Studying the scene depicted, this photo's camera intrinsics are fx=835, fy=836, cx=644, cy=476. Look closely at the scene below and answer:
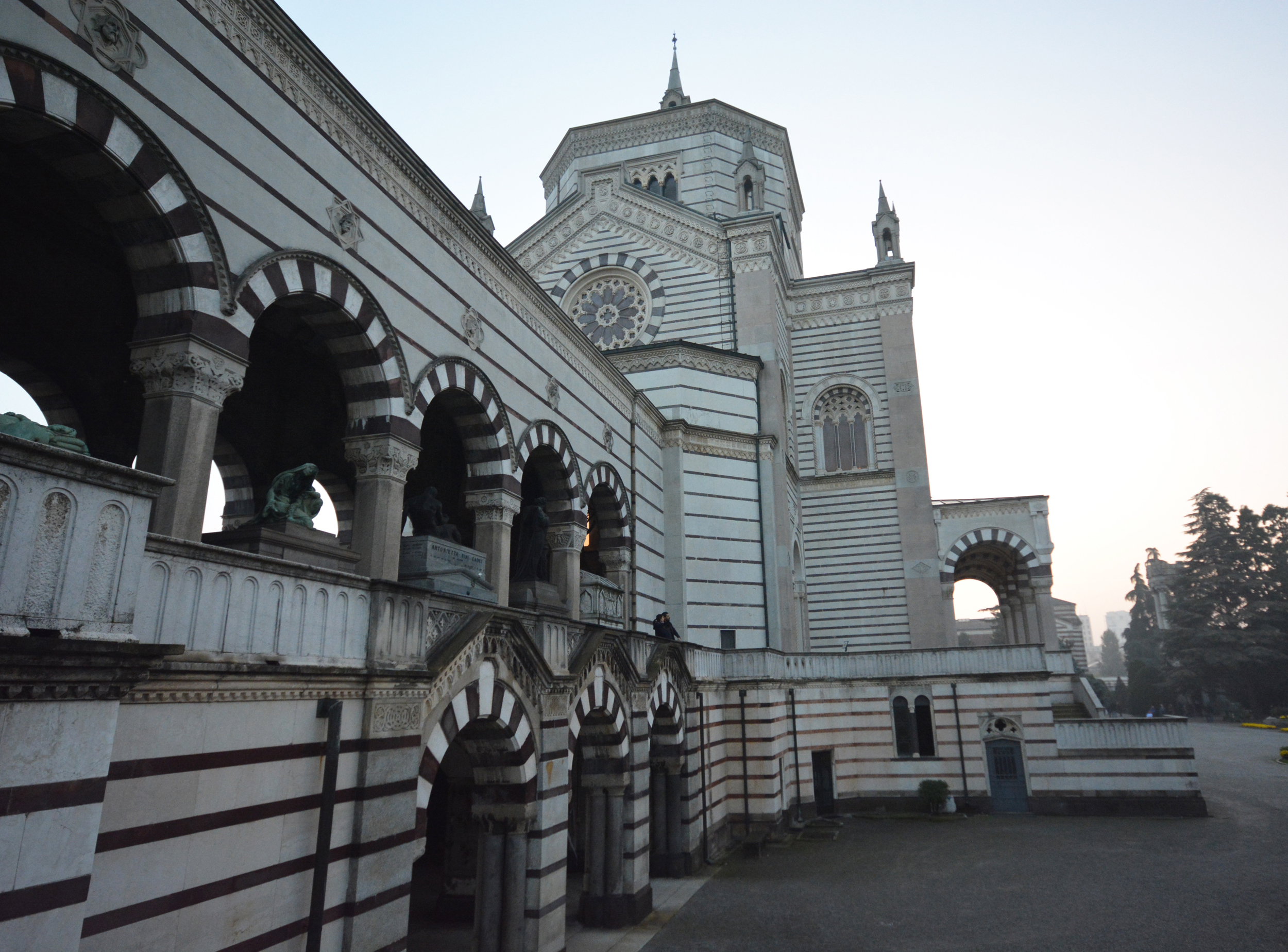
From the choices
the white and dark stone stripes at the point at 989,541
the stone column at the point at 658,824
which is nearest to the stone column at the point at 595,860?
the stone column at the point at 658,824

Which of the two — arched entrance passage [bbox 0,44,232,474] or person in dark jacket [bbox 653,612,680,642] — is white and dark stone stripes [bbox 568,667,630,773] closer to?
person in dark jacket [bbox 653,612,680,642]

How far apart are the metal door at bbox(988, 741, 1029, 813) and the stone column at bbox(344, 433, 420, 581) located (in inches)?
685

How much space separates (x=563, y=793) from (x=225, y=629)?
5.82 meters

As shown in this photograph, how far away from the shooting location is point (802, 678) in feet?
72.7

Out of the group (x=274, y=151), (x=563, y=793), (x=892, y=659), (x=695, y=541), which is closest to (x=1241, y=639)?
(x=892, y=659)

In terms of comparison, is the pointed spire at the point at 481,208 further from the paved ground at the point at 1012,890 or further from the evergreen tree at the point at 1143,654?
the evergreen tree at the point at 1143,654

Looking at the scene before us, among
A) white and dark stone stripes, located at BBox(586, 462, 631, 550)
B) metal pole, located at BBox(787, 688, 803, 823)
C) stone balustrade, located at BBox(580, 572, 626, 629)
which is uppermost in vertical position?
white and dark stone stripes, located at BBox(586, 462, 631, 550)

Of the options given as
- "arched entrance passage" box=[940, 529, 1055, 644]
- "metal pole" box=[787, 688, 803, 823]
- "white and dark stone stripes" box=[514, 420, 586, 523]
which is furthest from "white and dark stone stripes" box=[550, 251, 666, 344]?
"arched entrance passage" box=[940, 529, 1055, 644]

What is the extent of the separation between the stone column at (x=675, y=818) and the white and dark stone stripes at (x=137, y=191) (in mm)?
10929

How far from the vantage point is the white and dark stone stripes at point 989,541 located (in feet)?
98.9

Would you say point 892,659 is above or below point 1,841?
above

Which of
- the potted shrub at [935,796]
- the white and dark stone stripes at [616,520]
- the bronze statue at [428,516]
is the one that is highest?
the white and dark stone stripes at [616,520]

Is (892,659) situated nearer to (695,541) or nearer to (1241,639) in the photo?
(695,541)

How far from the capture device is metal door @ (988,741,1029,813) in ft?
69.3
